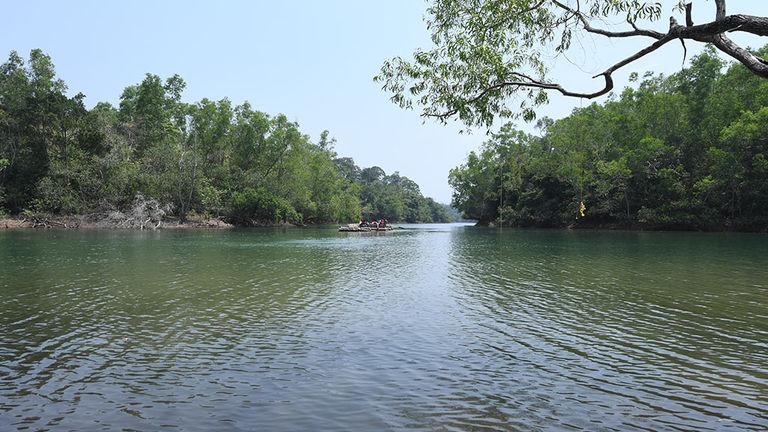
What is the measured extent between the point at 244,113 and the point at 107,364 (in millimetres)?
89990

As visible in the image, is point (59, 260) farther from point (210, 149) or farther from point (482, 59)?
point (210, 149)

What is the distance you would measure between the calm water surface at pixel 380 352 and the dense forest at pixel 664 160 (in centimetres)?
3762

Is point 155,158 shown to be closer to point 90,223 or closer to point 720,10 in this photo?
point 90,223

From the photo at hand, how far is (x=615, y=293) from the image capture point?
18.5 metres

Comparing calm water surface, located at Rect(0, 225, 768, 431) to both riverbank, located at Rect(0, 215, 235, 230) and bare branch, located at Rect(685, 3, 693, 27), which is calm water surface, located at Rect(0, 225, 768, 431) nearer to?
bare branch, located at Rect(685, 3, 693, 27)

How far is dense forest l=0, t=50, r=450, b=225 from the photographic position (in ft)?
223

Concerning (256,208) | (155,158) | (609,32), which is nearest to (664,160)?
(256,208)

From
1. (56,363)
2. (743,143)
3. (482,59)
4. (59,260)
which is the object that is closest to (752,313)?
(482,59)

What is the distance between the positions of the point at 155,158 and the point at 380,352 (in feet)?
261

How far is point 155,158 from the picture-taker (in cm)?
8006

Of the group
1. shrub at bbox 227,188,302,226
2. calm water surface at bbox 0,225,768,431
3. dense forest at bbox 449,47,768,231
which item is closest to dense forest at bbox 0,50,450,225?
shrub at bbox 227,188,302,226

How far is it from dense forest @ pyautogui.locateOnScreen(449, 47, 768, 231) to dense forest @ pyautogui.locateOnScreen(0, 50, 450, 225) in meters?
43.2

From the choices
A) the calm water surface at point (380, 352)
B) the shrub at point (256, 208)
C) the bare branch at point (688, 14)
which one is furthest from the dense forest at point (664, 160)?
the bare branch at point (688, 14)

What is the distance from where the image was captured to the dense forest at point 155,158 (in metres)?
67.9
